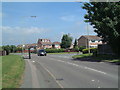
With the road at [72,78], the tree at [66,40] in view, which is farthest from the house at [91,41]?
the road at [72,78]

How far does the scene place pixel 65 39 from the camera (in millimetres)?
104438

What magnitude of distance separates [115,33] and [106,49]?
361 inches

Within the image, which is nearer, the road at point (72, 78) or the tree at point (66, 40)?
the road at point (72, 78)

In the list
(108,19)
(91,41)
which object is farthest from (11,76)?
(91,41)

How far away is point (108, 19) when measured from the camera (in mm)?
25438

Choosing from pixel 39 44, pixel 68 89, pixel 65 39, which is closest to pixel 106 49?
pixel 68 89

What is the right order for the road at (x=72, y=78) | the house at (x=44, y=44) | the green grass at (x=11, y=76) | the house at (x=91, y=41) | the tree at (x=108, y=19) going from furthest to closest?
the house at (x=44, y=44), the house at (x=91, y=41), the tree at (x=108, y=19), the green grass at (x=11, y=76), the road at (x=72, y=78)

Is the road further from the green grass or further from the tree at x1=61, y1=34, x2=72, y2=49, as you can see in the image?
the tree at x1=61, y1=34, x2=72, y2=49

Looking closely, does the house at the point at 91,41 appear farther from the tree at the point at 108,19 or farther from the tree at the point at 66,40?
the tree at the point at 108,19

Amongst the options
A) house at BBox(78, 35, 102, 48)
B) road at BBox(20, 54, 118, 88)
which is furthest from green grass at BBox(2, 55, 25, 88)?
house at BBox(78, 35, 102, 48)

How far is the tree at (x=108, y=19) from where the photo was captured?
25.3 meters

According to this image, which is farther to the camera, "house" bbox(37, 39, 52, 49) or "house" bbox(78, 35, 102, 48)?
"house" bbox(37, 39, 52, 49)

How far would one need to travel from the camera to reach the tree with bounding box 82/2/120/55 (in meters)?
25.3

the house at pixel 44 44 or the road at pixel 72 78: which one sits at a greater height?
the house at pixel 44 44
